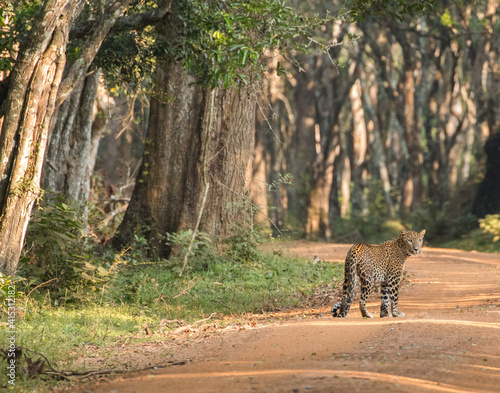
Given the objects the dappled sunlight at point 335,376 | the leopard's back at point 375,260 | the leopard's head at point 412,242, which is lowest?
the dappled sunlight at point 335,376

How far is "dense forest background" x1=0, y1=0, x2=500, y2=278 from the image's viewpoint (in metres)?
9.85

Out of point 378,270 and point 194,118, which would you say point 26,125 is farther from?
point 194,118

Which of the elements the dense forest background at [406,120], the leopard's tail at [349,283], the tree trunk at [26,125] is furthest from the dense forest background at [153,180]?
the leopard's tail at [349,283]

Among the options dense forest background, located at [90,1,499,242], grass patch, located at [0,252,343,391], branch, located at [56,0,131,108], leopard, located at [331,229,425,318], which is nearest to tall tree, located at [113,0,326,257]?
grass patch, located at [0,252,343,391]

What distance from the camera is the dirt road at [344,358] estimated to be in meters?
5.98

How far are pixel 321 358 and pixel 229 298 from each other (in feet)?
17.6

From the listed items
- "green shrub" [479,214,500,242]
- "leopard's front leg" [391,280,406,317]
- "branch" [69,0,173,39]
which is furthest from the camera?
"green shrub" [479,214,500,242]

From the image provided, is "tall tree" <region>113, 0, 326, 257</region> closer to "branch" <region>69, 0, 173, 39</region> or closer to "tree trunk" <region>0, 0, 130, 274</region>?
"branch" <region>69, 0, 173, 39</region>

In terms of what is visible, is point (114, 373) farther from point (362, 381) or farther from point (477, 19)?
point (477, 19)

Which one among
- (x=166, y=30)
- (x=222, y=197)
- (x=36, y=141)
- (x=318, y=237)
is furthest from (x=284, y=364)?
(x=318, y=237)

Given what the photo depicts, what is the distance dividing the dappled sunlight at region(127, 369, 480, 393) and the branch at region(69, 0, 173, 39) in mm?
6525

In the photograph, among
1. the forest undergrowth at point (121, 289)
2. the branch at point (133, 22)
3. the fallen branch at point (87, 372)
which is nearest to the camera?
the fallen branch at point (87, 372)

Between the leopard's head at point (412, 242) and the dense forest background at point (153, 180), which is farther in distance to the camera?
the leopard's head at point (412, 242)

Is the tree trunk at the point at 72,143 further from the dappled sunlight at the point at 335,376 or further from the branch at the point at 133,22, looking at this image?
the dappled sunlight at the point at 335,376
